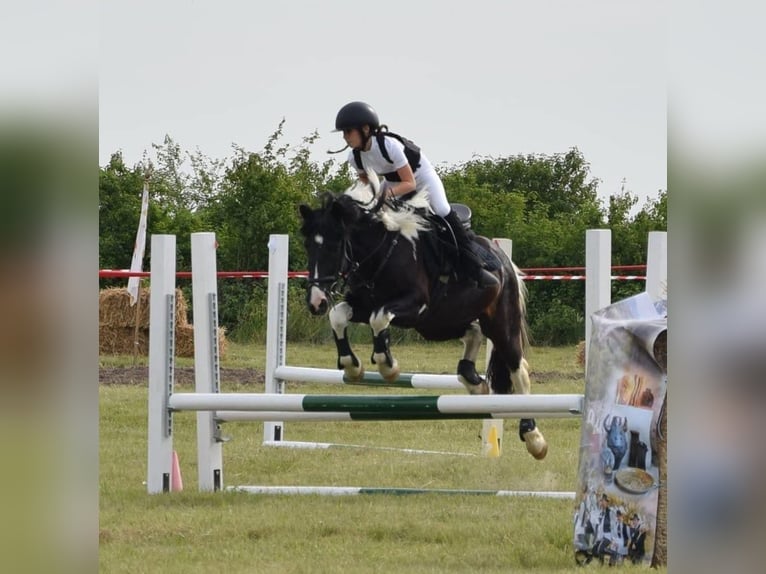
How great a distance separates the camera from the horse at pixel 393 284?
4.71 metres

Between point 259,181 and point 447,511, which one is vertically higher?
point 259,181

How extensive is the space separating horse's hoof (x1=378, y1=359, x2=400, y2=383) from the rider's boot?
67 centimetres

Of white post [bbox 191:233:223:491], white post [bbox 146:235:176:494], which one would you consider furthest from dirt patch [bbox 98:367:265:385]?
white post [bbox 146:235:176:494]

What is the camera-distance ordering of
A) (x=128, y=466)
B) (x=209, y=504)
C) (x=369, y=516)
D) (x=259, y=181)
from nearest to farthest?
(x=369, y=516), (x=209, y=504), (x=128, y=466), (x=259, y=181)

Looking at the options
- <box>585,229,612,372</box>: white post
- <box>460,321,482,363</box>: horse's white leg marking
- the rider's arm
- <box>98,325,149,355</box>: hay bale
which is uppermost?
the rider's arm

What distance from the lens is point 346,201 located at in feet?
16.2

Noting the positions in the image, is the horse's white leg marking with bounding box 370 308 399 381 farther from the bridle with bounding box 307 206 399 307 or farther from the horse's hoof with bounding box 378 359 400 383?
the bridle with bounding box 307 206 399 307

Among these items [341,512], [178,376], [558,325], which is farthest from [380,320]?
[558,325]

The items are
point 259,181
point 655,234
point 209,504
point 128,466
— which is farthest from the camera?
point 259,181

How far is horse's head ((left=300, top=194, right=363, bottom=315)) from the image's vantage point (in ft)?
15.0
